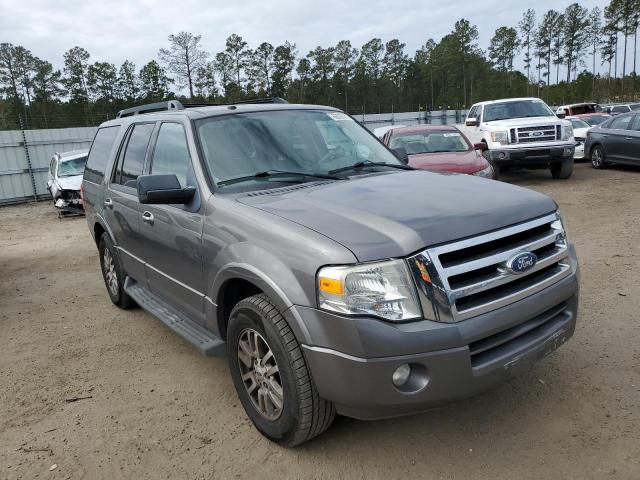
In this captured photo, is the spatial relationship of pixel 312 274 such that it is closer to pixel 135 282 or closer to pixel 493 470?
pixel 493 470

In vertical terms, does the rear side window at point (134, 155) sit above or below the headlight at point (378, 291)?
above

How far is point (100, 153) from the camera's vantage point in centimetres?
532

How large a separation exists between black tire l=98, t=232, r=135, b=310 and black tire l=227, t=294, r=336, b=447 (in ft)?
8.12

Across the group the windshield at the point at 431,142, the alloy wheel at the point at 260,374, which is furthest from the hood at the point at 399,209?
the windshield at the point at 431,142

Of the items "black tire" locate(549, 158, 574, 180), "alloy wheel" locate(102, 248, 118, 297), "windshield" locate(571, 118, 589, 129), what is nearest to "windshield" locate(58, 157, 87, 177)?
"alloy wheel" locate(102, 248, 118, 297)

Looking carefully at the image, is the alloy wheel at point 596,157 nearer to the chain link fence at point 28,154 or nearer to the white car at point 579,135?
the white car at point 579,135

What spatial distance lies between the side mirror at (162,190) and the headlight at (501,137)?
10.5m

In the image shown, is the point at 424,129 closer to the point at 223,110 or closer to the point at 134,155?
the point at 134,155

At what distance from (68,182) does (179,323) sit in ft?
36.2

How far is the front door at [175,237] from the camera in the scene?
3275mm

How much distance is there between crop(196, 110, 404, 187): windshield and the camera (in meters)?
3.38

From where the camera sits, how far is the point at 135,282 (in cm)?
468

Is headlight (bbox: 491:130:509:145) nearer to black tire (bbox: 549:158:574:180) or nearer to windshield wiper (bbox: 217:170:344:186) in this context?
black tire (bbox: 549:158:574:180)

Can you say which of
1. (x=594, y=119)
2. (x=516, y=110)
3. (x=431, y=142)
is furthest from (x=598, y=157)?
(x=431, y=142)
